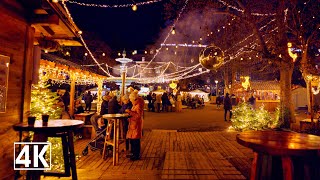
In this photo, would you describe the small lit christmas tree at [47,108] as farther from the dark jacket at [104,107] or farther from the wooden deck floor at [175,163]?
the dark jacket at [104,107]

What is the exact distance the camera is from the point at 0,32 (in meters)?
3.35

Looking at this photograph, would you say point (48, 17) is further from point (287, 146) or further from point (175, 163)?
point (287, 146)

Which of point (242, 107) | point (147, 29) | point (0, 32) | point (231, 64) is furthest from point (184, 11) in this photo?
point (147, 29)

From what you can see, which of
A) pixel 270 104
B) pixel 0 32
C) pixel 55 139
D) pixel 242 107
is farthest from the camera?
pixel 270 104

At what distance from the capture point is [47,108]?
4770 millimetres

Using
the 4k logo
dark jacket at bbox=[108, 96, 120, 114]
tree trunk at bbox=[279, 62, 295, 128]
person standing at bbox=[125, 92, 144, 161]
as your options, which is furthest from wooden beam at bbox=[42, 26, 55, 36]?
tree trunk at bbox=[279, 62, 295, 128]

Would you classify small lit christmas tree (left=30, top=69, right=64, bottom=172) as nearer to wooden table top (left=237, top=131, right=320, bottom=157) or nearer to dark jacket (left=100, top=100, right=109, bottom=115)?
dark jacket (left=100, top=100, right=109, bottom=115)

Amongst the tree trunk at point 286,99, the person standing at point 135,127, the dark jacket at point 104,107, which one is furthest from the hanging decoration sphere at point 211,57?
the tree trunk at point 286,99

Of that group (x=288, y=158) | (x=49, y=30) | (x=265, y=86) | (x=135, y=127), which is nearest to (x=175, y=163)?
(x=135, y=127)

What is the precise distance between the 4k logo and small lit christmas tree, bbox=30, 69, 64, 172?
0.76 metres

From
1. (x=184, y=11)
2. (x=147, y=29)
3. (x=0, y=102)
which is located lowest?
(x=0, y=102)

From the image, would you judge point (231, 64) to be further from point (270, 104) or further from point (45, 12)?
point (45, 12)

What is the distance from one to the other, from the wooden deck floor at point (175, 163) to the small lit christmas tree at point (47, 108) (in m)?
0.51

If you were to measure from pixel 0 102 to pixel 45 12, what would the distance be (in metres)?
1.69
